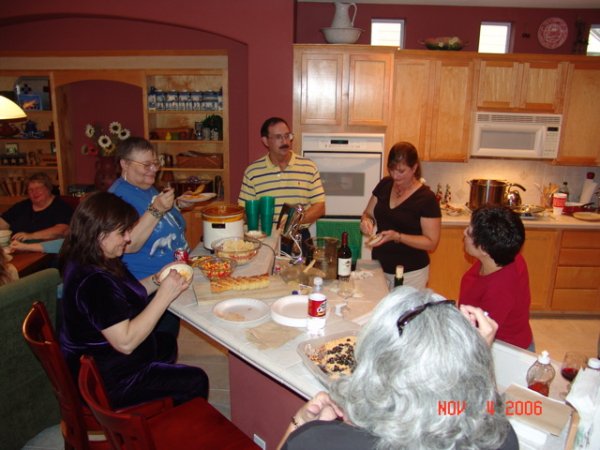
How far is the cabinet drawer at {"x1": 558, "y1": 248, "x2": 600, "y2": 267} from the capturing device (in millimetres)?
4328

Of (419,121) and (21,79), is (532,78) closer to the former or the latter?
(419,121)

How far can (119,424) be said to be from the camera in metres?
1.33

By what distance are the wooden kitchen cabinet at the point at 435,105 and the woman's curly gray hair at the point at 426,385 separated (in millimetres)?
3610

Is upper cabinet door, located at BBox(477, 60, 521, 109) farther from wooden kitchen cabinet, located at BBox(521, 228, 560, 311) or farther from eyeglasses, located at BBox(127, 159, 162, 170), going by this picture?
eyeglasses, located at BBox(127, 159, 162, 170)

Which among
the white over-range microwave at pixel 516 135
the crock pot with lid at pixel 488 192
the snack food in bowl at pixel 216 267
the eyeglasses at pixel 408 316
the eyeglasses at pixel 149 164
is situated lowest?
the snack food in bowl at pixel 216 267

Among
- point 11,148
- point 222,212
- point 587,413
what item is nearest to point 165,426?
point 222,212

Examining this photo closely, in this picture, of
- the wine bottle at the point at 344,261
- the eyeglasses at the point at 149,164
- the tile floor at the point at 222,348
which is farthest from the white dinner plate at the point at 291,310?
the tile floor at the point at 222,348

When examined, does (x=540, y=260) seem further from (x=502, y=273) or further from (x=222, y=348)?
(x=222, y=348)

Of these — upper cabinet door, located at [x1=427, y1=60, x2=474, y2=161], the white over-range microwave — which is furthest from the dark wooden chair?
the white over-range microwave

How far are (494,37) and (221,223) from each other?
12.7ft

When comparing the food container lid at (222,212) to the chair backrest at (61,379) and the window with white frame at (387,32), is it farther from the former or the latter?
the window with white frame at (387,32)

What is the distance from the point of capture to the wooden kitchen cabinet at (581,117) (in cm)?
434

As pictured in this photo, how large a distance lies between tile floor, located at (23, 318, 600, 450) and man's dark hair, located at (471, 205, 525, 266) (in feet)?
6.46

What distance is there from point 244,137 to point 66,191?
243 centimetres
